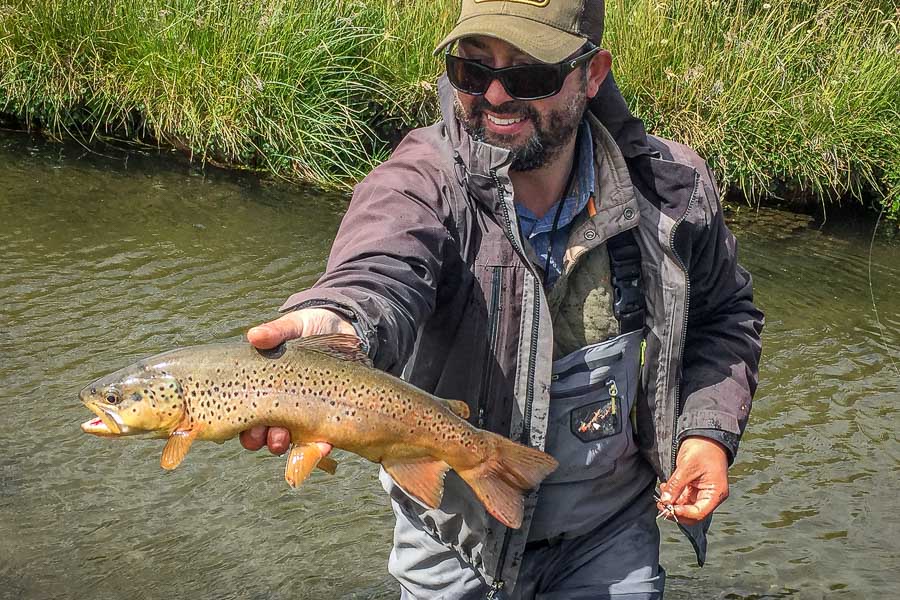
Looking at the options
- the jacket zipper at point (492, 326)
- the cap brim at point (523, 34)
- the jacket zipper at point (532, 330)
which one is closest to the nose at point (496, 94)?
the cap brim at point (523, 34)

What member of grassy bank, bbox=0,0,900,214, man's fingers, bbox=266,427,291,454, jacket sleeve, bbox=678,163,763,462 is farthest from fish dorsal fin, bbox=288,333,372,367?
grassy bank, bbox=0,0,900,214

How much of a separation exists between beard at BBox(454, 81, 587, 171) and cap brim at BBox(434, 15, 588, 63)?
15 centimetres

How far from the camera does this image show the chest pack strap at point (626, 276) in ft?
10.3

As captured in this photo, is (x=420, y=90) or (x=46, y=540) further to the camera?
(x=420, y=90)

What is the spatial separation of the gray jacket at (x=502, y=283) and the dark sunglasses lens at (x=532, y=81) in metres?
0.19

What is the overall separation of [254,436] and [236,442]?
3.48 m

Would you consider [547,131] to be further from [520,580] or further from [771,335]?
[771,335]

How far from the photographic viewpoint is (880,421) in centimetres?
656

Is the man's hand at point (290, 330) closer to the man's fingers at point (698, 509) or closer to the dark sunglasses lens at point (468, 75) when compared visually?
the dark sunglasses lens at point (468, 75)

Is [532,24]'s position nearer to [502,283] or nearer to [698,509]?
[502,283]

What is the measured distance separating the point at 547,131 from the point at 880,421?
4.35 meters

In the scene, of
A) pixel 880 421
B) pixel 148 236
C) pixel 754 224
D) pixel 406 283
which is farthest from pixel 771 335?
pixel 406 283

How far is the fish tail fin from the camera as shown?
107 inches

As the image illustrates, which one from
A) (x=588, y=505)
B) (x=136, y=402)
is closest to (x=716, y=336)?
(x=588, y=505)
